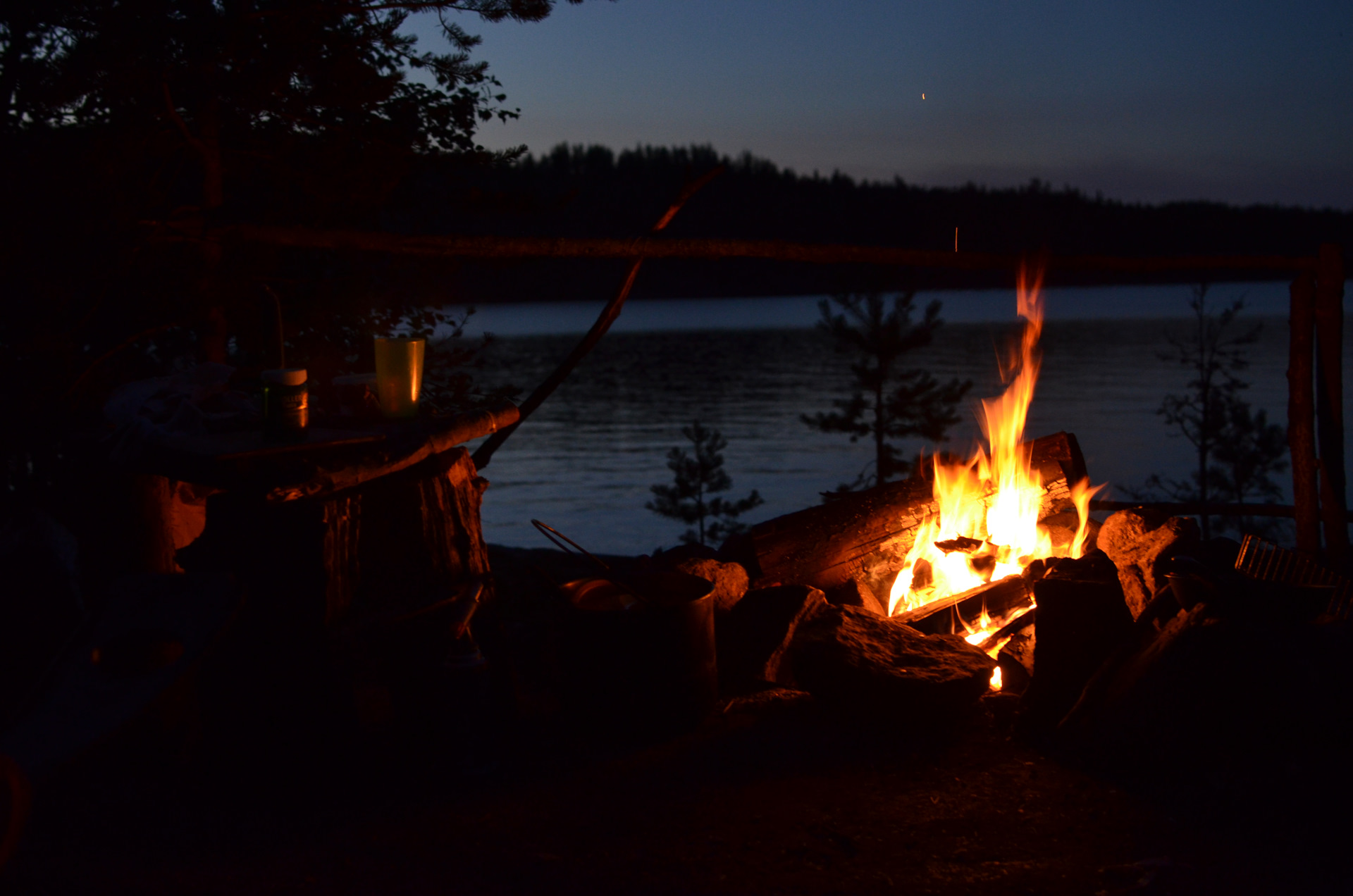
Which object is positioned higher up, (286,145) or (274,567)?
(286,145)

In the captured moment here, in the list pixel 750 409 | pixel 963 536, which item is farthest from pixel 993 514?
pixel 750 409

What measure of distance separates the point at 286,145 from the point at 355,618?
9.72 feet

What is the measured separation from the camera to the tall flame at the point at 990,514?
465 cm

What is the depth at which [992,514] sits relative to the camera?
15.9ft

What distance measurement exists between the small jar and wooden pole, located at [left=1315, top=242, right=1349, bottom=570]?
180 inches

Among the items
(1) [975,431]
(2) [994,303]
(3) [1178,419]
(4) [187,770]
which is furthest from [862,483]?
(2) [994,303]

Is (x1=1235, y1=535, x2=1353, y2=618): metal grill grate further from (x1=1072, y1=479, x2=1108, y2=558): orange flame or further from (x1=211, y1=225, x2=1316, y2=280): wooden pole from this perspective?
(x1=211, y1=225, x2=1316, y2=280): wooden pole

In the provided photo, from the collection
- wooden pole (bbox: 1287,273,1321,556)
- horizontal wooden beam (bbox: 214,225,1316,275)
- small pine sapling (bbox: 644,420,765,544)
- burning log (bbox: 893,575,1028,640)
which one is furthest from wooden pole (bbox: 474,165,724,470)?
small pine sapling (bbox: 644,420,765,544)

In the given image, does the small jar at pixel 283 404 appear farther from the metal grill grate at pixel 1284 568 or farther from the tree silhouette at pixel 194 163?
the metal grill grate at pixel 1284 568

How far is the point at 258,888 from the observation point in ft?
8.48

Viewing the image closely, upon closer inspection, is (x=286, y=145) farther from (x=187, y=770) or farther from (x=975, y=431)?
(x=975, y=431)

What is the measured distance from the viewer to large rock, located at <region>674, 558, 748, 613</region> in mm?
4230

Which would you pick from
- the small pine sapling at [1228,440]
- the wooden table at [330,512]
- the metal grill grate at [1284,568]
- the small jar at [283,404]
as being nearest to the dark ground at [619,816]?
the wooden table at [330,512]

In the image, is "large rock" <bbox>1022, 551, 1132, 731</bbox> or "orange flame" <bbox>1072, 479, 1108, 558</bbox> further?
"orange flame" <bbox>1072, 479, 1108, 558</bbox>
